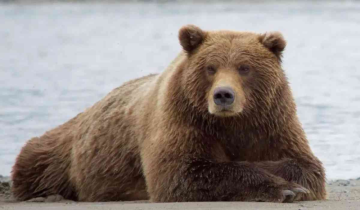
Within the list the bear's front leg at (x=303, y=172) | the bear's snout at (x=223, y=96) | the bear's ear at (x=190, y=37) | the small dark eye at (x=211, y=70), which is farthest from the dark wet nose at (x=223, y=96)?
the bear's ear at (x=190, y=37)

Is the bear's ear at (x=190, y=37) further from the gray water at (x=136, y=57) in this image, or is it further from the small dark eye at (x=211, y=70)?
the gray water at (x=136, y=57)

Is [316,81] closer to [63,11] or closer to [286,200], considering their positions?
[286,200]

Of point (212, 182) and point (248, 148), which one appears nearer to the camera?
point (212, 182)

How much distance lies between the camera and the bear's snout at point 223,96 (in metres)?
6.62

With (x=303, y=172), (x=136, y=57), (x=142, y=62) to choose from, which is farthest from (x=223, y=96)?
(x=136, y=57)

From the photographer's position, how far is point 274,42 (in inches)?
278

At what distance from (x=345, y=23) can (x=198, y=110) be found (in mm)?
31219

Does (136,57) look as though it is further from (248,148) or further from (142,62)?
(248,148)

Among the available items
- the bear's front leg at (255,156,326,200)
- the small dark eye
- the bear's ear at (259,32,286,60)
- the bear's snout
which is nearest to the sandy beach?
the bear's front leg at (255,156,326,200)

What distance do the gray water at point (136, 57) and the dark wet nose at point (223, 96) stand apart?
2.99 meters

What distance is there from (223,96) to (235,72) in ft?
1.10

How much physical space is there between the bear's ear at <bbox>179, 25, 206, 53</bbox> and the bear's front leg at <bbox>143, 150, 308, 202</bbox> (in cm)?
85

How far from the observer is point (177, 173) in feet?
22.7

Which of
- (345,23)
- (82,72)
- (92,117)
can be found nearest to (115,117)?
(92,117)
